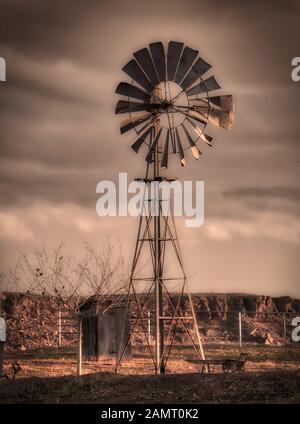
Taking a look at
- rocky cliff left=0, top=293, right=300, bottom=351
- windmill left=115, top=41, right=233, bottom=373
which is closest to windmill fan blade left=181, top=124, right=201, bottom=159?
windmill left=115, top=41, right=233, bottom=373

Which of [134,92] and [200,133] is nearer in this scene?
[200,133]

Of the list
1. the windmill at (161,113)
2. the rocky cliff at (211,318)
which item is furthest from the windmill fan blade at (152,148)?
the rocky cliff at (211,318)

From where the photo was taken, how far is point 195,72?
18.1 m

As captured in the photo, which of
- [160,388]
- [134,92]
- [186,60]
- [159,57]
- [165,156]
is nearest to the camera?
[160,388]

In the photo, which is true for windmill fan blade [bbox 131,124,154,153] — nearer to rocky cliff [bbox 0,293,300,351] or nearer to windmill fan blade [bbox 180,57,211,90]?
windmill fan blade [bbox 180,57,211,90]

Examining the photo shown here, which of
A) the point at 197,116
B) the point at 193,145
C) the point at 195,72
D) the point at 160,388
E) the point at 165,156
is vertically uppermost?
the point at 195,72

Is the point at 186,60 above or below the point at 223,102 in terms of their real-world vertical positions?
above

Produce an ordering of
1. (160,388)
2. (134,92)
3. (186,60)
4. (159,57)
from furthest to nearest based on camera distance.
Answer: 1. (134,92)
2. (159,57)
3. (186,60)
4. (160,388)

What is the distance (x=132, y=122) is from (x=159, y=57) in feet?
4.98

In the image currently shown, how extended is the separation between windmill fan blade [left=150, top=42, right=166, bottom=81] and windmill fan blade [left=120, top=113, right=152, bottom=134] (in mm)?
915

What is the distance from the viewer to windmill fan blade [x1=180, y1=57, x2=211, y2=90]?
59.2 feet

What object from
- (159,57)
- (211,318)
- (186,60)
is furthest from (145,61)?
(211,318)

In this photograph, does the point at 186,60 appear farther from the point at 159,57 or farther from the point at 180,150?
the point at 180,150
